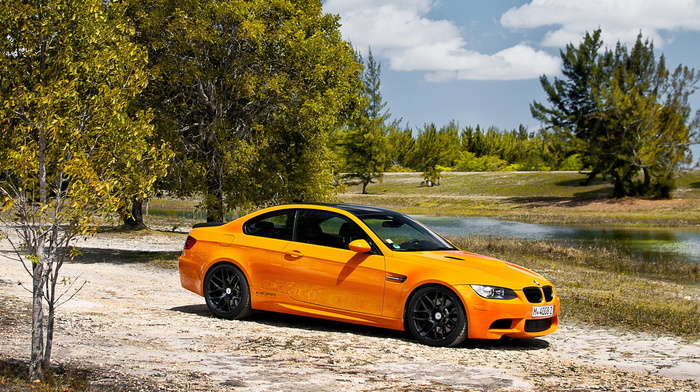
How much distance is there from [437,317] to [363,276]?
1041 millimetres

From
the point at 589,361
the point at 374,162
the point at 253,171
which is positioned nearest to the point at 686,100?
the point at 374,162

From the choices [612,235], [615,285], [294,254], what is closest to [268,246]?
[294,254]

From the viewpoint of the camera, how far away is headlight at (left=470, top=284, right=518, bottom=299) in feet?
27.7

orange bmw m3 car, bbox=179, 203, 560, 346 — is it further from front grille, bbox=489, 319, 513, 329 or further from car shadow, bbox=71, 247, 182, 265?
car shadow, bbox=71, 247, 182, 265

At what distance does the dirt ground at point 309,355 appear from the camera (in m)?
6.75

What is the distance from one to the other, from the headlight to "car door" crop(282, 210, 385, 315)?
3.82 ft

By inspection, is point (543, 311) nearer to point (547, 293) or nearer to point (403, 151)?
point (547, 293)

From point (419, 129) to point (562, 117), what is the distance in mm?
41292

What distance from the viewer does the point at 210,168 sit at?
20.3 meters

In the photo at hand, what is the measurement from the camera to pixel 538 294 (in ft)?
29.0

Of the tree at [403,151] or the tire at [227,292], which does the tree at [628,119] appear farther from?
the tire at [227,292]

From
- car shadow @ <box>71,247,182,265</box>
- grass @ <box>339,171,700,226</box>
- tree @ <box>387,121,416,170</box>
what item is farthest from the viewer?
tree @ <box>387,121,416,170</box>

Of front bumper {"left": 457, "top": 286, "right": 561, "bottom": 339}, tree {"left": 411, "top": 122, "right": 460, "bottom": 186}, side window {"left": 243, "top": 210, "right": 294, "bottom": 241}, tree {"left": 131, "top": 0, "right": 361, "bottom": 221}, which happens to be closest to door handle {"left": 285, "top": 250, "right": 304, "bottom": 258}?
Result: side window {"left": 243, "top": 210, "right": 294, "bottom": 241}

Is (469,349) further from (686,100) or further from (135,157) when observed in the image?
(686,100)
